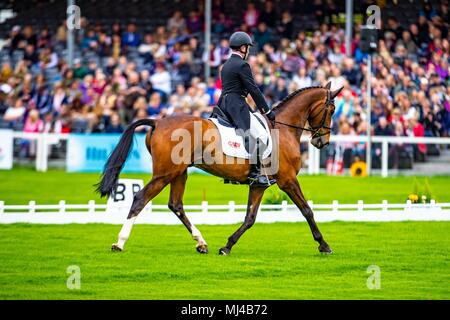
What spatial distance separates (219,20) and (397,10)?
495cm

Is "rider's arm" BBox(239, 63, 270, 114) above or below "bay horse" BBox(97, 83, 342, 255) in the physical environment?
above

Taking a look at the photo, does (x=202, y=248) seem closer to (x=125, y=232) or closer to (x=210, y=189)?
(x=125, y=232)

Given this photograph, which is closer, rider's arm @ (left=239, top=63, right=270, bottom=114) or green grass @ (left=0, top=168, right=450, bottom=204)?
rider's arm @ (left=239, top=63, right=270, bottom=114)

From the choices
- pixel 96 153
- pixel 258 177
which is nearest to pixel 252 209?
pixel 258 177

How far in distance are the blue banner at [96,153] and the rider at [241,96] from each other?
1216cm

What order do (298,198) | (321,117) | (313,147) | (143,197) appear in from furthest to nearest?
1. (313,147)
2. (321,117)
3. (298,198)
4. (143,197)

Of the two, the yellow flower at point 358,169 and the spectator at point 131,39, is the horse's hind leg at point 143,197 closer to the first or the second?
the yellow flower at point 358,169

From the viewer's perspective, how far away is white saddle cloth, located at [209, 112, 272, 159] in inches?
509

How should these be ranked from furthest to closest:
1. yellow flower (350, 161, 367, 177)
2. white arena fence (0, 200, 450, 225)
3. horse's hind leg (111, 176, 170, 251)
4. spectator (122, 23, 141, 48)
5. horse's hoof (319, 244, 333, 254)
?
1. spectator (122, 23, 141, 48)
2. yellow flower (350, 161, 367, 177)
3. white arena fence (0, 200, 450, 225)
4. horse's hoof (319, 244, 333, 254)
5. horse's hind leg (111, 176, 170, 251)

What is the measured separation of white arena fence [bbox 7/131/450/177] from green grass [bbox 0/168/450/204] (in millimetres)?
793

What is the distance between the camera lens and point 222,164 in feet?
42.5

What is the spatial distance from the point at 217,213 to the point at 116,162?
4023 mm

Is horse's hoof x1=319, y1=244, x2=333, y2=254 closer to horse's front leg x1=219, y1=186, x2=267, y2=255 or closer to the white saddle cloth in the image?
horse's front leg x1=219, y1=186, x2=267, y2=255

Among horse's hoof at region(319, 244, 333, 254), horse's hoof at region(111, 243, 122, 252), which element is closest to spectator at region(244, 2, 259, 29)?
horse's hoof at region(319, 244, 333, 254)
